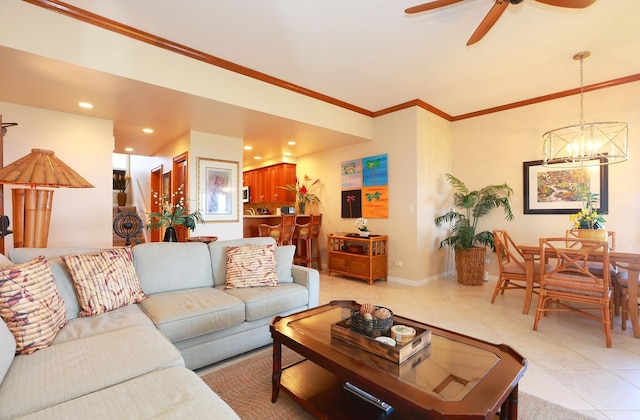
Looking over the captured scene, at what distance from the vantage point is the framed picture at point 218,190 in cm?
457

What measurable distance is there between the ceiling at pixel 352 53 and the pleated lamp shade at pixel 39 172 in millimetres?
819

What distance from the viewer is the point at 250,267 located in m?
2.53

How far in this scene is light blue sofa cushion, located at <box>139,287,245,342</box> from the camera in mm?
1820

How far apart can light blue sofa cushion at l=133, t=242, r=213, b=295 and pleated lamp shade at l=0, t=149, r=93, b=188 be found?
76 centimetres

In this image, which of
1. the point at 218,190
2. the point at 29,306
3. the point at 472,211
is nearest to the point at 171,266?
the point at 29,306

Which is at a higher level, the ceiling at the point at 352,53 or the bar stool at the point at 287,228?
the ceiling at the point at 352,53

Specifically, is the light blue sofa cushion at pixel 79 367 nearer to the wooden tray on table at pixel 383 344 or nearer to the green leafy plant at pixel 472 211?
the wooden tray on table at pixel 383 344

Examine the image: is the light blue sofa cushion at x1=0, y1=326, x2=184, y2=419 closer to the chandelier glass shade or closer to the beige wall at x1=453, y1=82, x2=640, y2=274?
the chandelier glass shade

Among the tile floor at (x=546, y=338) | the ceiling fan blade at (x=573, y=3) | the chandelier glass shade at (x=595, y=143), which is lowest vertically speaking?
the tile floor at (x=546, y=338)

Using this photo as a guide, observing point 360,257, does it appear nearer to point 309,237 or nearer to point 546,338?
point 309,237

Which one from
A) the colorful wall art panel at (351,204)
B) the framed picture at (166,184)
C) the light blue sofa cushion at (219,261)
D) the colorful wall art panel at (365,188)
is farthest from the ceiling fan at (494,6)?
the framed picture at (166,184)

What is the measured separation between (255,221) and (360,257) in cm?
216

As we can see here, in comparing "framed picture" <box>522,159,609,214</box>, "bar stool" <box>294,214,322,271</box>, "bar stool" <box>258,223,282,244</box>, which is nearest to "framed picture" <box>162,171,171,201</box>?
"bar stool" <box>258,223,282,244</box>

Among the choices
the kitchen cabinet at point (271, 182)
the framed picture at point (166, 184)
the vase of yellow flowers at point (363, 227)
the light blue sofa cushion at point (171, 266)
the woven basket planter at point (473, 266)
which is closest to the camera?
the light blue sofa cushion at point (171, 266)
